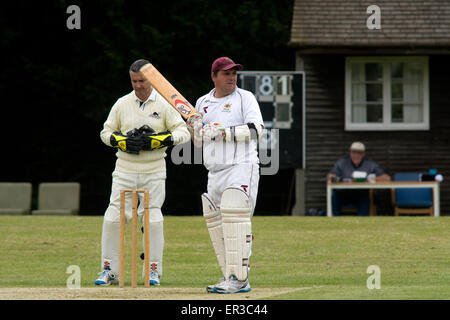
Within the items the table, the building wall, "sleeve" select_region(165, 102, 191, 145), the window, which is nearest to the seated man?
the table

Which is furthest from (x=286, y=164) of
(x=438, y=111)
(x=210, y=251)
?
(x=210, y=251)

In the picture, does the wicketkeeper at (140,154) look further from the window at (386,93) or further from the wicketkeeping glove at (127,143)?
the window at (386,93)

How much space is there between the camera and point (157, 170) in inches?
357

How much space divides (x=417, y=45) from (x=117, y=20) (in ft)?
29.7

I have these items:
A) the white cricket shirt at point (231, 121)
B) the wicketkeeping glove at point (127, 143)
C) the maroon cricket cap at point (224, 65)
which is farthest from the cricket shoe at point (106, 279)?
the maroon cricket cap at point (224, 65)

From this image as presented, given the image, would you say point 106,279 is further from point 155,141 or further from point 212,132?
point 212,132

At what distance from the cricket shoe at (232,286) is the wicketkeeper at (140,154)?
117 centimetres

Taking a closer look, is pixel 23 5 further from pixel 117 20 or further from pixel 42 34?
pixel 117 20

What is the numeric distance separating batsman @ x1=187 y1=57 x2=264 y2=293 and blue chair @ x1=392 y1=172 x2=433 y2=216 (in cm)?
1175

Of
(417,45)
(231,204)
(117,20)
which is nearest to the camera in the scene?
(231,204)

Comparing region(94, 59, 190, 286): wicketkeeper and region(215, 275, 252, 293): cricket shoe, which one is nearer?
region(215, 275, 252, 293): cricket shoe

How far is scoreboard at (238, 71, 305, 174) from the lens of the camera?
19906mm

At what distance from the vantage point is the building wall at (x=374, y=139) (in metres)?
20.6

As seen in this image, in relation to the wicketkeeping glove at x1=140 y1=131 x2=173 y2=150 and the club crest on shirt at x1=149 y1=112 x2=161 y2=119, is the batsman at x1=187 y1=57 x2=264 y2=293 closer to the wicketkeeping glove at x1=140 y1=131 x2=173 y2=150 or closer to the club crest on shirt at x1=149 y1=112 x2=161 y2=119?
the wicketkeeping glove at x1=140 y1=131 x2=173 y2=150
